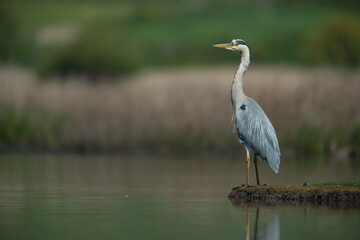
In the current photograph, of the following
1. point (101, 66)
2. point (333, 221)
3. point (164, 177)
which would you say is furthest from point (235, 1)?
point (333, 221)

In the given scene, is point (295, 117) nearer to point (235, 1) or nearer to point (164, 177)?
point (164, 177)

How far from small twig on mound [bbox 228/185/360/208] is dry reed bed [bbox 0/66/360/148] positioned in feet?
26.6

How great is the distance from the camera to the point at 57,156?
18672mm

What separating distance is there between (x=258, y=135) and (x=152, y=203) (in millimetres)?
1755

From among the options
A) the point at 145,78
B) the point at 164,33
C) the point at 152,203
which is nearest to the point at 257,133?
the point at 152,203

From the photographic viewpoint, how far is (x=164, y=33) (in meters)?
61.6

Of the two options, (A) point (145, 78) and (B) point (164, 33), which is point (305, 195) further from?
(B) point (164, 33)

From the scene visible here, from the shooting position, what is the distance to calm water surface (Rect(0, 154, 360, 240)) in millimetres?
8852

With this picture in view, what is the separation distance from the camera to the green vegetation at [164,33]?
104 feet

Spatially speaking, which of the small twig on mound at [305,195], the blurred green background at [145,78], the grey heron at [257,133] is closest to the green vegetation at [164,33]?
the blurred green background at [145,78]

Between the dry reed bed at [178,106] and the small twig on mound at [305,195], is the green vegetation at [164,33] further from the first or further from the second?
the small twig on mound at [305,195]

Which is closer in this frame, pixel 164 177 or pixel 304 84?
pixel 164 177

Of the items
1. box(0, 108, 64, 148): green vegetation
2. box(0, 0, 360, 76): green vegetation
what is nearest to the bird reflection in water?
box(0, 108, 64, 148): green vegetation

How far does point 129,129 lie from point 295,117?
3913mm
